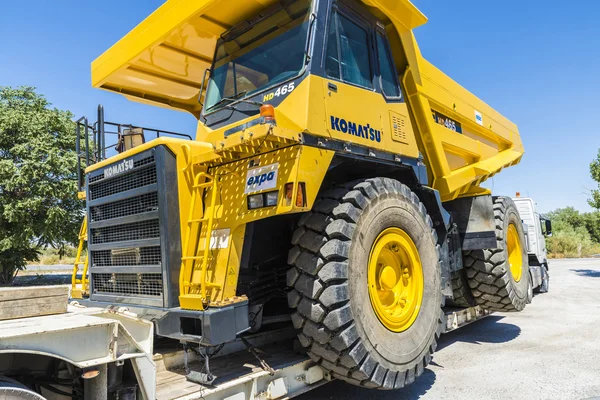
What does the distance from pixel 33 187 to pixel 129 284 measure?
17.7m

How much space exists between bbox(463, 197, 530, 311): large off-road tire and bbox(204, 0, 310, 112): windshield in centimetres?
390

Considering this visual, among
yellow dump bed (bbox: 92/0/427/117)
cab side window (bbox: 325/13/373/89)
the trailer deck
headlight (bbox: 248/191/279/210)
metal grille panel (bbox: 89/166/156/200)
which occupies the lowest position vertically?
the trailer deck

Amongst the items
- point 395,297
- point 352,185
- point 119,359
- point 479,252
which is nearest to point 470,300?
point 479,252

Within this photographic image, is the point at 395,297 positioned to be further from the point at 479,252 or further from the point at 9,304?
the point at 9,304

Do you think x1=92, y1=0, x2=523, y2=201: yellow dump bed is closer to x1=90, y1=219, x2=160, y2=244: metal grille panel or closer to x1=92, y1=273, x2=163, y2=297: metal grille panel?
x1=90, y1=219, x2=160, y2=244: metal grille panel

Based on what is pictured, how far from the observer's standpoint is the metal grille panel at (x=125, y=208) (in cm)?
347

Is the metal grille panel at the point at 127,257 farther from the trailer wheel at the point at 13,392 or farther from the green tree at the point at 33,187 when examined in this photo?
the green tree at the point at 33,187

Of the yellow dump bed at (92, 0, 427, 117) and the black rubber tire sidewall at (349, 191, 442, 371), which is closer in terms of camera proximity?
the black rubber tire sidewall at (349, 191, 442, 371)

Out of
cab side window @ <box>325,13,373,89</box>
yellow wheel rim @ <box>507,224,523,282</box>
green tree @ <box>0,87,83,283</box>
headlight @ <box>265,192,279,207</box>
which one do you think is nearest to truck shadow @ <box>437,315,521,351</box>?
yellow wheel rim @ <box>507,224,523,282</box>

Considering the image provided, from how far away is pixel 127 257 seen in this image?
3.77m

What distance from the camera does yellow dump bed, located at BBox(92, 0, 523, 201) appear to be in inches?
163

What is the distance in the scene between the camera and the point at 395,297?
4121 mm

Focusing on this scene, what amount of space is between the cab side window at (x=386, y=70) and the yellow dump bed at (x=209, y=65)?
282 mm

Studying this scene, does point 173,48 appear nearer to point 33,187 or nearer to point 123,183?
point 123,183
